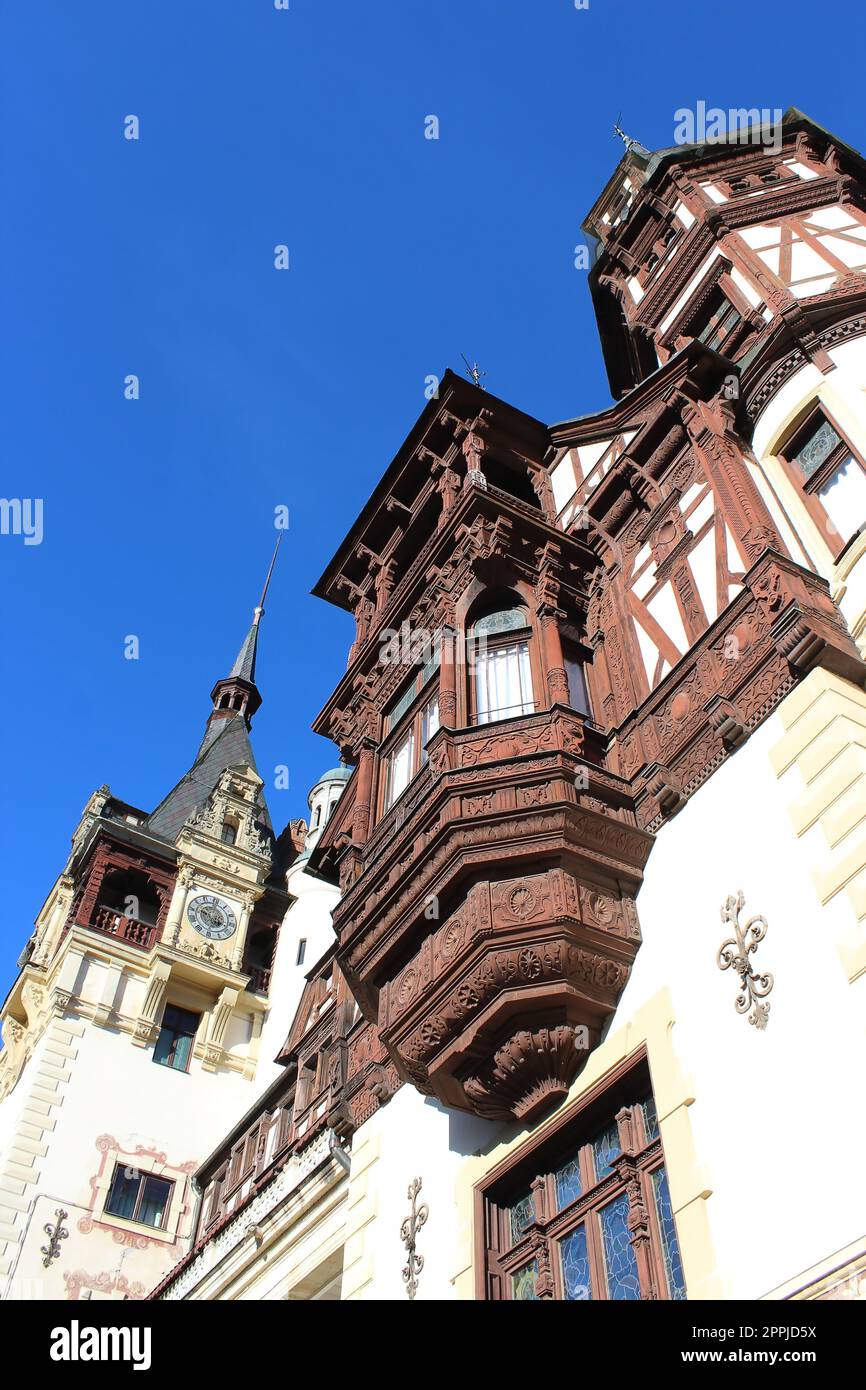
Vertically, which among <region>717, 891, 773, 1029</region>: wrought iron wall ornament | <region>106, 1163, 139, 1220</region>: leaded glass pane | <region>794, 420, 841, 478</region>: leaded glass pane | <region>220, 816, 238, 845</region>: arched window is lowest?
<region>717, 891, 773, 1029</region>: wrought iron wall ornament

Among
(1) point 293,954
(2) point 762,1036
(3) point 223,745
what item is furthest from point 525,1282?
(3) point 223,745

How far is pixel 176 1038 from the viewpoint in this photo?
3059 cm

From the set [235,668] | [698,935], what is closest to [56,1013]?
[698,935]

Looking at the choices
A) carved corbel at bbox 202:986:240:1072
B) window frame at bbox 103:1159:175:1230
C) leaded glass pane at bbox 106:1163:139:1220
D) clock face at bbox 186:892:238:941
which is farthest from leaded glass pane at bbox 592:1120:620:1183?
clock face at bbox 186:892:238:941

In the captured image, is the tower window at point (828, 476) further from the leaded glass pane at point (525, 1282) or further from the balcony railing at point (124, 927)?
the balcony railing at point (124, 927)

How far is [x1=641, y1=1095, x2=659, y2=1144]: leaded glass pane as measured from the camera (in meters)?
8.87

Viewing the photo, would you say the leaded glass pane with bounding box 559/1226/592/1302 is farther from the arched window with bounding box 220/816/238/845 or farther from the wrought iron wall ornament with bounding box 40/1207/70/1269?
the arched window with bounding box 220/816/238/845

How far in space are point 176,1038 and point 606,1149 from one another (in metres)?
23.6

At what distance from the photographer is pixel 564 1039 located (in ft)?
31.7

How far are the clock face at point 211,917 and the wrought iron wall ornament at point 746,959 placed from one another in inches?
1021

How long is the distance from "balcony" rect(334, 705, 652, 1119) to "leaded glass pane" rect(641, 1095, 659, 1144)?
792 mm

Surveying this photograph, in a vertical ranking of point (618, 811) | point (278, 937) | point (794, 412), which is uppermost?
point (278, 937)
